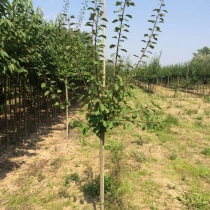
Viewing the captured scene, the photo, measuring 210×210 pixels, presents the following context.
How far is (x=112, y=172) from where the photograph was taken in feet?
16.9

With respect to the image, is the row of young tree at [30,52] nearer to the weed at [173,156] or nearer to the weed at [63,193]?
the weed at [63,193]

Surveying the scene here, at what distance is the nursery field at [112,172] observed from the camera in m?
4.26

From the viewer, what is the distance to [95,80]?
2842mm

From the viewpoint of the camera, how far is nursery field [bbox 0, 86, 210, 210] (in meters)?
4.26

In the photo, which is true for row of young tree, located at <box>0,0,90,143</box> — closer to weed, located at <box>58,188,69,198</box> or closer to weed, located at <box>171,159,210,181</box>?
weed, located at <box>58,188,69,198</box>

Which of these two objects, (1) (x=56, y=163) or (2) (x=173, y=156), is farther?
(2) (x=173, y=156)

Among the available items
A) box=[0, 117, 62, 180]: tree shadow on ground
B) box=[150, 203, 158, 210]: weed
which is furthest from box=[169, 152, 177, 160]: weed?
box=[0, 117, 62, 180]: tree shadow on ground

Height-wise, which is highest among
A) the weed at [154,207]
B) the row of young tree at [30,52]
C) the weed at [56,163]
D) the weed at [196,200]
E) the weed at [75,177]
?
the row of young tree at [30,52]

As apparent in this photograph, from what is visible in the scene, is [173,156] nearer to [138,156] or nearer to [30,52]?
[138,156]

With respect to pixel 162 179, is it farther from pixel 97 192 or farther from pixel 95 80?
pixel 95 80

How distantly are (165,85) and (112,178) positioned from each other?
107 ft

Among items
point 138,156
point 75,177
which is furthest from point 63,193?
point 138,156

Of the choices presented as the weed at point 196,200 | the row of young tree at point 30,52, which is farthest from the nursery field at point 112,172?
the row of young tree at point 30,52

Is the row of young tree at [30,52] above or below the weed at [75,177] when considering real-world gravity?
above
